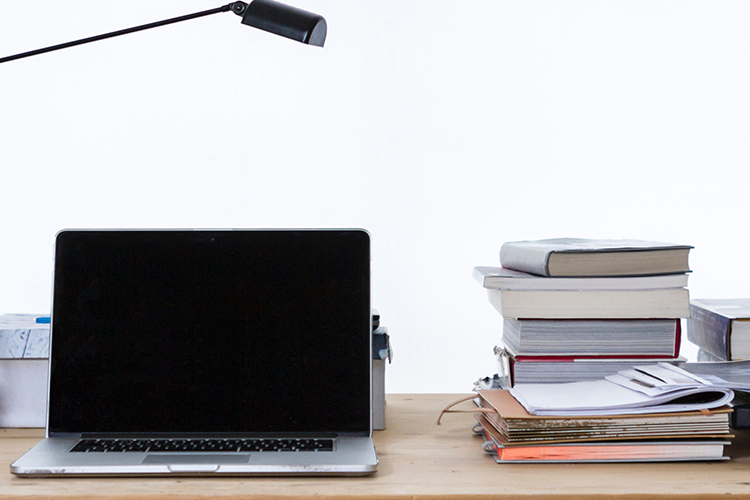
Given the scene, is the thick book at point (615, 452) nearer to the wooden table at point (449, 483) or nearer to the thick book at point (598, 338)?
the wooden table at point (449, 483)

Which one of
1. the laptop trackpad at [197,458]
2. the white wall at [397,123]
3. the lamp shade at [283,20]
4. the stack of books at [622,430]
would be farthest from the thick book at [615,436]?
the white wall at [397,123]

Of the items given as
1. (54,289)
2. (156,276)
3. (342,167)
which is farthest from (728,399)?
(342,167)

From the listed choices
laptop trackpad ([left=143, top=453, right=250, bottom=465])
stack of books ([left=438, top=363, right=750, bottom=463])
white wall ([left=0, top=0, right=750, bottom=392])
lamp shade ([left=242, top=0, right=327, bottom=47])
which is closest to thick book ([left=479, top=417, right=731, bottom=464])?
stack of books ([left=438, top=363, right=750, bottom=463])

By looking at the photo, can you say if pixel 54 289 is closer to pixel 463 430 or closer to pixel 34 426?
pixel 34 426

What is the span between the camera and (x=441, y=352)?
4.72 ft

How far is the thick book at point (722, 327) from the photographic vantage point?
31.6 inches

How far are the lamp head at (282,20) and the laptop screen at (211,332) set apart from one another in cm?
28

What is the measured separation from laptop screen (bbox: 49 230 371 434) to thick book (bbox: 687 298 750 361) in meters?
0.49

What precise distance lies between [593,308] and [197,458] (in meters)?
0.54

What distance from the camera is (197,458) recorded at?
66 centimetres

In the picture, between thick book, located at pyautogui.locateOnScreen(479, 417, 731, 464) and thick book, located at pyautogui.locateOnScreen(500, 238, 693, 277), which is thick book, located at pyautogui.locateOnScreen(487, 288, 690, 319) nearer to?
thick book, located at pyautogui.locateOnScreen(500, 238, 693, 277)

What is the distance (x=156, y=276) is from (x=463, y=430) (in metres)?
0.45

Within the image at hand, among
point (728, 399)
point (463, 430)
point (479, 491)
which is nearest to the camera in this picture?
point (479, 491)

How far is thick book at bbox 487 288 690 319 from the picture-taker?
81 centimetres
